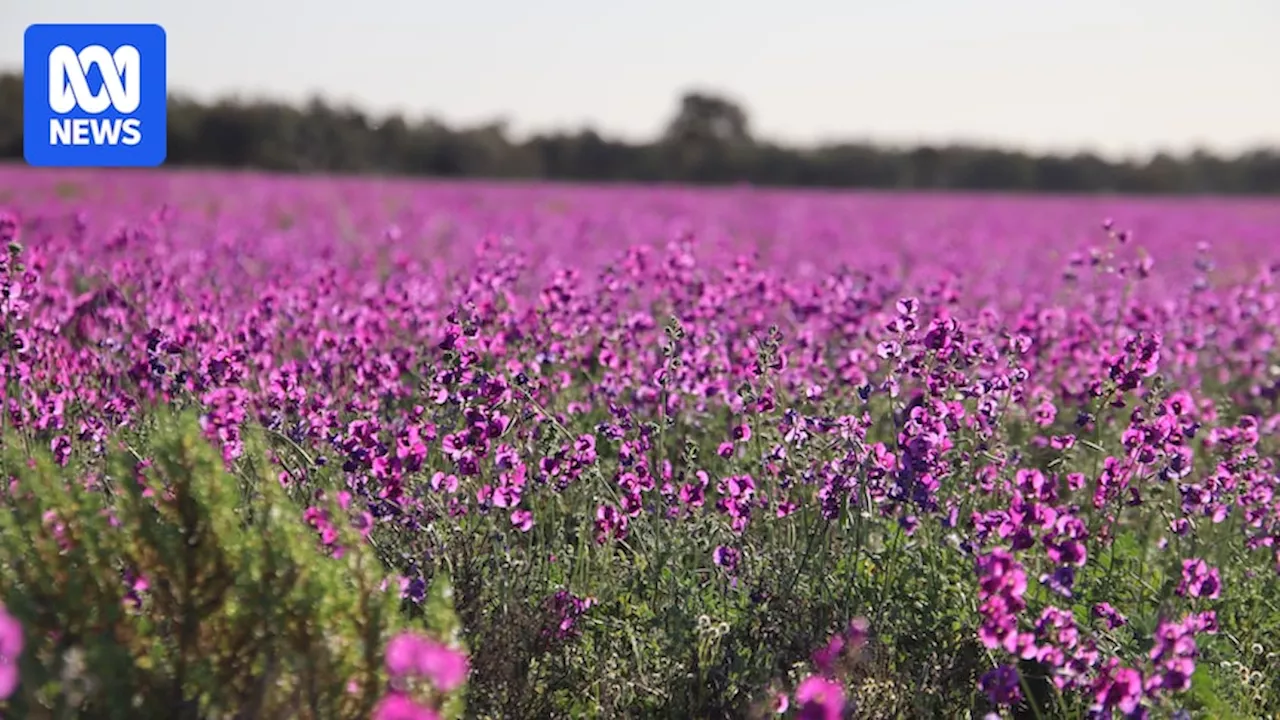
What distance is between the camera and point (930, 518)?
3.90m

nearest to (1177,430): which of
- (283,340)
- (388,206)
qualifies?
(283,340)

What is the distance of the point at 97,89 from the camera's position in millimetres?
7598

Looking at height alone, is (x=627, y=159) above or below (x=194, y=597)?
above

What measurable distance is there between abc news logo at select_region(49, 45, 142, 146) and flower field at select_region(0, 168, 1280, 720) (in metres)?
1.73

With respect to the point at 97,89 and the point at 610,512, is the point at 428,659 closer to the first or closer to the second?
the point at 610,512

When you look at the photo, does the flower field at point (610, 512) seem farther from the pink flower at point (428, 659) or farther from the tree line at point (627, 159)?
the tree line at point (627, 159)

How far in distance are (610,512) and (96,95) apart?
5300 millimetres

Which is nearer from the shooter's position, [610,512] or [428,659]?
[428,659]

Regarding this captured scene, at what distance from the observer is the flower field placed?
2695mm

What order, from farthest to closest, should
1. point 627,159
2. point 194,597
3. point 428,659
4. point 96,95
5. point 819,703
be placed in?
point 627,159, point 96,95, point 194,597, point 819,703, point 428,659

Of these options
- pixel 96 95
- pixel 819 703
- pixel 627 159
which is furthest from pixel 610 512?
pixel 627 159

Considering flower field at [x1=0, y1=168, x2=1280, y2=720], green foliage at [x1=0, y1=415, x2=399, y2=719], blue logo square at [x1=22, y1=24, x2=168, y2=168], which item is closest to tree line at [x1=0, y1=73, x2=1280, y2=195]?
Result: blue logo square at [x1=22, y1=24, x2=168, y2=168]

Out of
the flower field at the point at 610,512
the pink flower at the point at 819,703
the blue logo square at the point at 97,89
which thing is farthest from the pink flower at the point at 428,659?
the blue logo square at the point at 97,89

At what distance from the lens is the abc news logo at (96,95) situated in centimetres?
747
